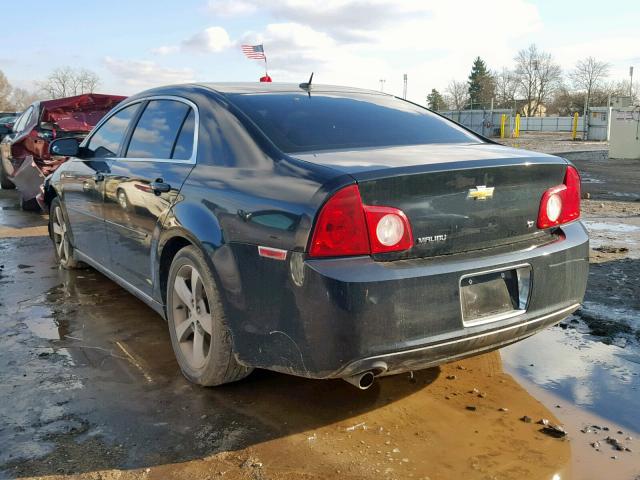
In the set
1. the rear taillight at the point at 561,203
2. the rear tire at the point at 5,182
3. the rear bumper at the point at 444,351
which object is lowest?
the rear tire at the point at 5,182

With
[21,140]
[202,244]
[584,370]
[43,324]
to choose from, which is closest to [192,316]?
[202,244]

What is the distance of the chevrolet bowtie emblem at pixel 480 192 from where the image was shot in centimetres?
278

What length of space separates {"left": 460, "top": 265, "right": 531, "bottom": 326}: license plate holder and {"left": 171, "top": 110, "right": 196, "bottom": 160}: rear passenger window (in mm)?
1722

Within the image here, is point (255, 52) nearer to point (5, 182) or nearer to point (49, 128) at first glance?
point (49, 128)

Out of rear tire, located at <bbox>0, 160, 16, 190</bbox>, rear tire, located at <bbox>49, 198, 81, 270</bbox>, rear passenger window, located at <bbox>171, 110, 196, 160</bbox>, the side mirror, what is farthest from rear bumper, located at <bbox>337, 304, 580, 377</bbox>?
rear tire, located at <bbox>0, 160, 16, 190</bbox>

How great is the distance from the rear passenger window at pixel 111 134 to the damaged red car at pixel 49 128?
202 inches

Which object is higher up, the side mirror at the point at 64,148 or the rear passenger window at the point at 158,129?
the rear passenger window at the point at 158,129

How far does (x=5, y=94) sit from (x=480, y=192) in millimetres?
112469

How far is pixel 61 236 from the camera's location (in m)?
5.96

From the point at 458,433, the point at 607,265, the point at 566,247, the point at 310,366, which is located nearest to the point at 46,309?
the point at 310,366

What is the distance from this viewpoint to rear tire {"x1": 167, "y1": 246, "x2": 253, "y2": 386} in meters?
3.08

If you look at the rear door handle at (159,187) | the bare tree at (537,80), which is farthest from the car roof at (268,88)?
the bare tree at (537,80)

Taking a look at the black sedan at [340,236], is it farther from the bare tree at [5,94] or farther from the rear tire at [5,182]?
the bare tree at [5,94]

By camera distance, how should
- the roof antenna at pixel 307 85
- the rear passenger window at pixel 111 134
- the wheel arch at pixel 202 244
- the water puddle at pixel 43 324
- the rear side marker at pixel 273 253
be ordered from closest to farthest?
1. the rear side marker at pixel 273 253
2. the wheel arch at pixel 202 244
3. the roof antenna at pixel 307 85
4. the water puddle at pixel 43 324
5. the rear passenger window at pixel 111 134
